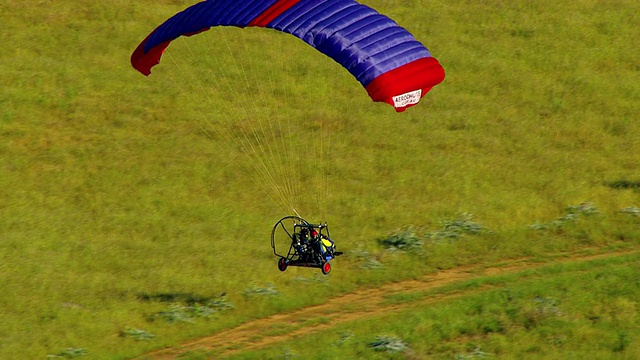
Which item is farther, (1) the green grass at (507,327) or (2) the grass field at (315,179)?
(2) the grass field at (315,179)

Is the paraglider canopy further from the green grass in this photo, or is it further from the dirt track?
the dirt track

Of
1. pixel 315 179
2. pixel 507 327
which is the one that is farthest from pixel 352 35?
pixel 315 179

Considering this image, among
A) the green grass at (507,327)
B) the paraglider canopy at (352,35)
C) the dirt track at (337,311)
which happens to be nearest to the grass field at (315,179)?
the green grass at (507,327)

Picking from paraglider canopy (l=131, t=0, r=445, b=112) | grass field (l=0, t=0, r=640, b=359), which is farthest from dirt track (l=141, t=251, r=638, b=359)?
paraglider canopy (l=131, t=0, r=445, b=112)

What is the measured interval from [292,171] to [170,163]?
15.5 ft

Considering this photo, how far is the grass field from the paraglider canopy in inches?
289

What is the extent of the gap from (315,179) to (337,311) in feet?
30.9

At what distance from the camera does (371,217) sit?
33125 mm

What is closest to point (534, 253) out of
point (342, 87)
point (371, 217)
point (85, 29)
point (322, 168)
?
point (371, 217)

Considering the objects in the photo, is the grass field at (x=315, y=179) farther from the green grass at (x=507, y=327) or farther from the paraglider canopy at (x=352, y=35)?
the paraglider canopy at (x=352, y=35)

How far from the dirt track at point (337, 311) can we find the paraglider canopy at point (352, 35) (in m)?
8.27

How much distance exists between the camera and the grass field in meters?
→ 26.2

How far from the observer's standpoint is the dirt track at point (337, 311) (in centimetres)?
2547

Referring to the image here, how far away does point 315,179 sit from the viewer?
35.9 metres
